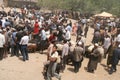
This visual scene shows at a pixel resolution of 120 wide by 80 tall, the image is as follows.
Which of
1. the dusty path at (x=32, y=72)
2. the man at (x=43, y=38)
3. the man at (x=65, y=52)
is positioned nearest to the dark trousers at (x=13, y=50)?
the dusty path at (x=32, y=72)

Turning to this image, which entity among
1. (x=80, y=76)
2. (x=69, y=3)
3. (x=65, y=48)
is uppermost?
(x=65, y=48)

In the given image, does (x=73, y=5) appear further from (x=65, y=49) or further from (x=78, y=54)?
(x=65, y=49)

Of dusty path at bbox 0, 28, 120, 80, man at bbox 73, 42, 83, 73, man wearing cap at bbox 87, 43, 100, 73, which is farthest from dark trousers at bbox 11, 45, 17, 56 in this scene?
man wearing cap at bbox 87, 43, 100, 73

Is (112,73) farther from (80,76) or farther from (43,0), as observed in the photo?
(43,0)

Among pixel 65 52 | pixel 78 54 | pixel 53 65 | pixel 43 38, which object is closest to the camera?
pixel 53 65

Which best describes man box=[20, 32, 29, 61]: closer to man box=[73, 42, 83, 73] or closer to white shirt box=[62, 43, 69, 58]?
white shirt box=[62, 43, 69, 58]

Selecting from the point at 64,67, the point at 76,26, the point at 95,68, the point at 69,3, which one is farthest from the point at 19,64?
the point at 69,3

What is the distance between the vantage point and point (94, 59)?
57.4ft

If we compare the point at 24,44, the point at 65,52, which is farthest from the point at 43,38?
the point at 65,52

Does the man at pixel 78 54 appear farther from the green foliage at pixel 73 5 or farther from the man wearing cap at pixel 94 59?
the green foliage at pixel 73 5

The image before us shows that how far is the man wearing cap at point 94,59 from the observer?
675 inches

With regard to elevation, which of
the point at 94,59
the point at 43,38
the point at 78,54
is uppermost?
the point at 78,54

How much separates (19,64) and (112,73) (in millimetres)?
5325

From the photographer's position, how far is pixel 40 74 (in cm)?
→ 1622
